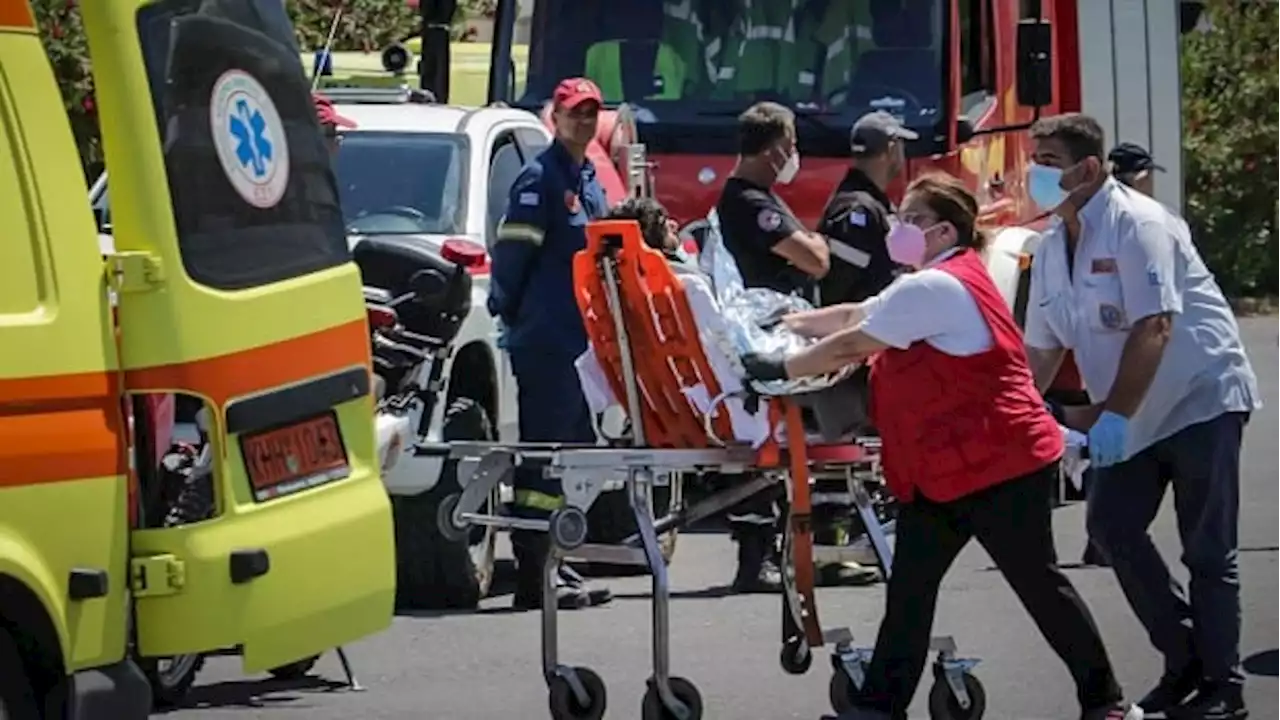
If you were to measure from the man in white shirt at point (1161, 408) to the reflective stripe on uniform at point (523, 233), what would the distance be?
265cm

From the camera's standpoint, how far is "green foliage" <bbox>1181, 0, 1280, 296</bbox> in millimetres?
26625

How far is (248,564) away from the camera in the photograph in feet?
21.4

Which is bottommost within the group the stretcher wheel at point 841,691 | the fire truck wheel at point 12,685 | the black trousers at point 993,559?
the stretcher wheel at point 841,691

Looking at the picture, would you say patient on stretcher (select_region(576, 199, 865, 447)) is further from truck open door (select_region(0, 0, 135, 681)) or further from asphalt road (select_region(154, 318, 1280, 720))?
truck open door (select_region(0, 0, 135, 681))

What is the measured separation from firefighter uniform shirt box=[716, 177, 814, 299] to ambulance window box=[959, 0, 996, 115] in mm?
3802

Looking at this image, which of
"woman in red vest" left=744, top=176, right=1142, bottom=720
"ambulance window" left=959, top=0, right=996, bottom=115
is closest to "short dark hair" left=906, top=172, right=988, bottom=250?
"woman in red vest" left=744, top=176, right=1142, bottom=720

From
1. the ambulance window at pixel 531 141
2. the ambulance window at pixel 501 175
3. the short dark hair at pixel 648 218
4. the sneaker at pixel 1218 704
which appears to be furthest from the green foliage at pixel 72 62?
the sneaker at pixel 1218 704

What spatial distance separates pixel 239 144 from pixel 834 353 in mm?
1985

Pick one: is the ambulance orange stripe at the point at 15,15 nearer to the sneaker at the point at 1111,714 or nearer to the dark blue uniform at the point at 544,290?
the sneaker at the point at 1111,714

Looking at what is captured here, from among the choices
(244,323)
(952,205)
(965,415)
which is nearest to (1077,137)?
(952,205)

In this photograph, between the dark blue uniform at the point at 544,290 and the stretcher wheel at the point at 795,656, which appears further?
the dark blue uniform at the point at 544,290

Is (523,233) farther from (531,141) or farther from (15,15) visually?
(15,15)

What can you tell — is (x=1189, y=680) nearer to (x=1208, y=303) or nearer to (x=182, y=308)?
(x=1208, y=303)

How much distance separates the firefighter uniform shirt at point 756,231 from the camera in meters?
10.6
